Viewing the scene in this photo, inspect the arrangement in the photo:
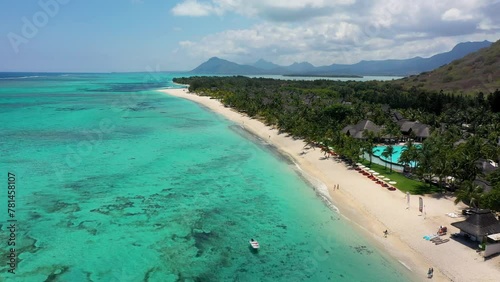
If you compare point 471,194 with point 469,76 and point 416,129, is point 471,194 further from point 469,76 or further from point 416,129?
point 469,76

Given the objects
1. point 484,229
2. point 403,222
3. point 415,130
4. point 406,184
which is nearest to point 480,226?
point 484,229

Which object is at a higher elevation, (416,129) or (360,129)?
(360,129)

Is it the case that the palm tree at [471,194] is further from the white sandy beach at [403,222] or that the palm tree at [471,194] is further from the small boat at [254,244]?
the small boat at [254,244]

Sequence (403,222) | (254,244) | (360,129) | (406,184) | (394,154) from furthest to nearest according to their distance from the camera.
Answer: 1. (360,129)
2. (394,154)
3. (406,184)
4. (403,222)
5. (254,244)

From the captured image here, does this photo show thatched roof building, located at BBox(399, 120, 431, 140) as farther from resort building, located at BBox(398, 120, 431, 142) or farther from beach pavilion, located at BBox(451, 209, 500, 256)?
beach pavilion, located at BBox(451, 209, 500, 256)

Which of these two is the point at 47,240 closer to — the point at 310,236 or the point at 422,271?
the point at 310,236

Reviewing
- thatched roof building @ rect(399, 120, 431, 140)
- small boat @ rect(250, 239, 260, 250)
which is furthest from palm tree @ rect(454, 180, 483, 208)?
thatched roof building @ rect(399, 120, 431, 140)
